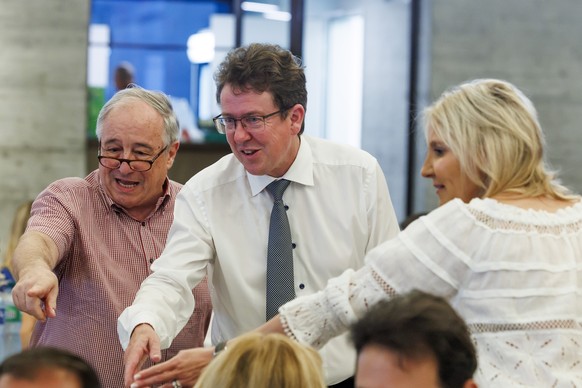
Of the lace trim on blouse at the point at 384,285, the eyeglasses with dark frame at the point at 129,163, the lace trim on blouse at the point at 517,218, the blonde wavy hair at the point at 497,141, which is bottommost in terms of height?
the lace trim on blouse at the point at 384,285

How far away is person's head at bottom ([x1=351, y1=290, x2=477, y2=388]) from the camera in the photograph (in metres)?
1.87

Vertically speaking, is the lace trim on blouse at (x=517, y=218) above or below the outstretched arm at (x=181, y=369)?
above

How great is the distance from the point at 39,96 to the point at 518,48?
4.27 metres

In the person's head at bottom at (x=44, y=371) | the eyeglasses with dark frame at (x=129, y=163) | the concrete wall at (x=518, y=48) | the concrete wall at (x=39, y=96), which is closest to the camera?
the person's head at bottom at (x=44, y=371)

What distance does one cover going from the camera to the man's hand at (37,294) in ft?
8.65

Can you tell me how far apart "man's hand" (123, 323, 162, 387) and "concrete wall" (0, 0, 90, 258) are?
5922 millimetres

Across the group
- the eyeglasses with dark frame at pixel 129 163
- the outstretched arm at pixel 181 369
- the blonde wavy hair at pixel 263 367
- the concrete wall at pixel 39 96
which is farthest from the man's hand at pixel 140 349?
the concrete wall at pixel 39 96

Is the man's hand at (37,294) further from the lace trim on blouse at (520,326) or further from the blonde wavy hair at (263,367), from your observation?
the lace trim on blouse at (520,326)

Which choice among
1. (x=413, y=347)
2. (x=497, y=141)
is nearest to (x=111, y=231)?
(x=497, y=141)

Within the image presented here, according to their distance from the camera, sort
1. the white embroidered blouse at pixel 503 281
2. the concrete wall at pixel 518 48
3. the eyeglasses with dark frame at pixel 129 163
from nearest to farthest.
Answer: the white embroidered blouse at pixel 503 281 → the eyeglasses with dark frame at pixel 129 163 → the concrete wall at pixel 518 48

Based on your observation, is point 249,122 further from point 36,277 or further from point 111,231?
point 36,277

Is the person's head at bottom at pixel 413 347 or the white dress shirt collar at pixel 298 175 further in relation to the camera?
the white dress shirt collar at pixel 298 175

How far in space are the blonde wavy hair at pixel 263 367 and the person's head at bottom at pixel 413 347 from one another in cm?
11

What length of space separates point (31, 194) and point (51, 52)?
3.86 ft
